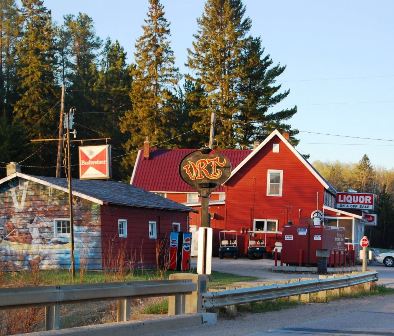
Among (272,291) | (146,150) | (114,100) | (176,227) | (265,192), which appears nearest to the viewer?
(272,291)

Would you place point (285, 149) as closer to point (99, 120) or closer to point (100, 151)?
point (100, 151)

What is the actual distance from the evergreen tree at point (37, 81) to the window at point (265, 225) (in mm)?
22410

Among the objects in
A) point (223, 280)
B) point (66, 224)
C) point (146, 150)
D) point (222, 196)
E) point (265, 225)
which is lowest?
point (223, 280)

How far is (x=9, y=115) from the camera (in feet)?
225

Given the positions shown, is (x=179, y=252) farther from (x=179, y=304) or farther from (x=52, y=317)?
(x=52, y=317)

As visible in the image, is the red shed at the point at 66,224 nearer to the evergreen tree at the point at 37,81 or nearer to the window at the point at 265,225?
the window at the point at 265,225

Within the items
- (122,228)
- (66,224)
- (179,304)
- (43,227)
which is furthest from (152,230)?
(179,304)

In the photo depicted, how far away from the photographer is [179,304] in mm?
13719

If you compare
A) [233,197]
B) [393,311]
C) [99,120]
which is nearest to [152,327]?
[393,311]

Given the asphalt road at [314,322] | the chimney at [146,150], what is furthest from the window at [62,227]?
the chimney at [146,150]

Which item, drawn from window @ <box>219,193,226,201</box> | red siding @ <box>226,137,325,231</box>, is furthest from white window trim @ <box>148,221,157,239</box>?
window @ <box>219,193,226,201</box>

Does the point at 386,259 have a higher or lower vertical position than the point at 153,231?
lower

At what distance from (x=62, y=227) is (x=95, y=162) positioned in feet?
10.7

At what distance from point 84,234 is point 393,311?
16.5 meters
